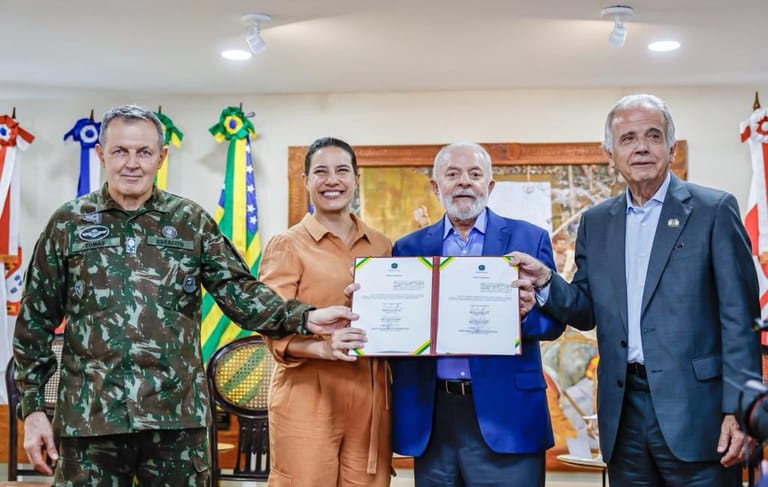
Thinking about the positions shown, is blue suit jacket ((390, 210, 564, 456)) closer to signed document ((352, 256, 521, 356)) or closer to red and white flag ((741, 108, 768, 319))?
signed document ((352, 256, 521, 356))

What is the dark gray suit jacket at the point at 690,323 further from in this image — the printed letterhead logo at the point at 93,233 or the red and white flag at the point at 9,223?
the red and white flag at the point at 9,223

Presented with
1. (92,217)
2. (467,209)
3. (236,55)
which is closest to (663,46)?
(236,55)

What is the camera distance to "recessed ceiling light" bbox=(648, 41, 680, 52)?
497 centimetres

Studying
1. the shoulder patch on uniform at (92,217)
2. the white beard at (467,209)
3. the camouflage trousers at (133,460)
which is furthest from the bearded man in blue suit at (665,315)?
the shoulder patch on uniform at (92,217)

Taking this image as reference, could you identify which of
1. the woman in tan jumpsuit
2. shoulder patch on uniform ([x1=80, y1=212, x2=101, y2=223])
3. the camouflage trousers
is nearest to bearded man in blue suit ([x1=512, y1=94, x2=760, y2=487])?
the woman in tan jumpsuit

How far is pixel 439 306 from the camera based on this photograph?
8.90 feet

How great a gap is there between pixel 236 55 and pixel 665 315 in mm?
3508

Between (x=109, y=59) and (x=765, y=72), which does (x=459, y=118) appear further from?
(x=109, y=59)

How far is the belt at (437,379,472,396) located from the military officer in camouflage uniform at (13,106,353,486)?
766 millimetres

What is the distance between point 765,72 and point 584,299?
11.9ft

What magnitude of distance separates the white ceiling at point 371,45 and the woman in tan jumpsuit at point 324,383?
174 centimetres

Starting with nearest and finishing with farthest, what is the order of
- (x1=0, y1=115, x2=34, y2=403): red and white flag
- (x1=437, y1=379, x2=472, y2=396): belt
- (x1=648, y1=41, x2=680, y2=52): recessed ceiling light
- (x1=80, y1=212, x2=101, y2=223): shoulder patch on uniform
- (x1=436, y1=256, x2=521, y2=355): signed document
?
(x1=80, y1=212, x2=101, y2=223): shoulder patch on uniform → (x1=436, y1=256, x2=521, y2=355): signed document → (x1=437, y1=379, x2=472, y2=396): belt → (x1=648, y1=41, x2=680, y2=52): recessed ceiling light → (x1=0, y1=115, x2=34, y2=403): red and white flag

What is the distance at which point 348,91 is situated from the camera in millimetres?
6258

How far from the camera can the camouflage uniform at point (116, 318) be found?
2.41 meters
